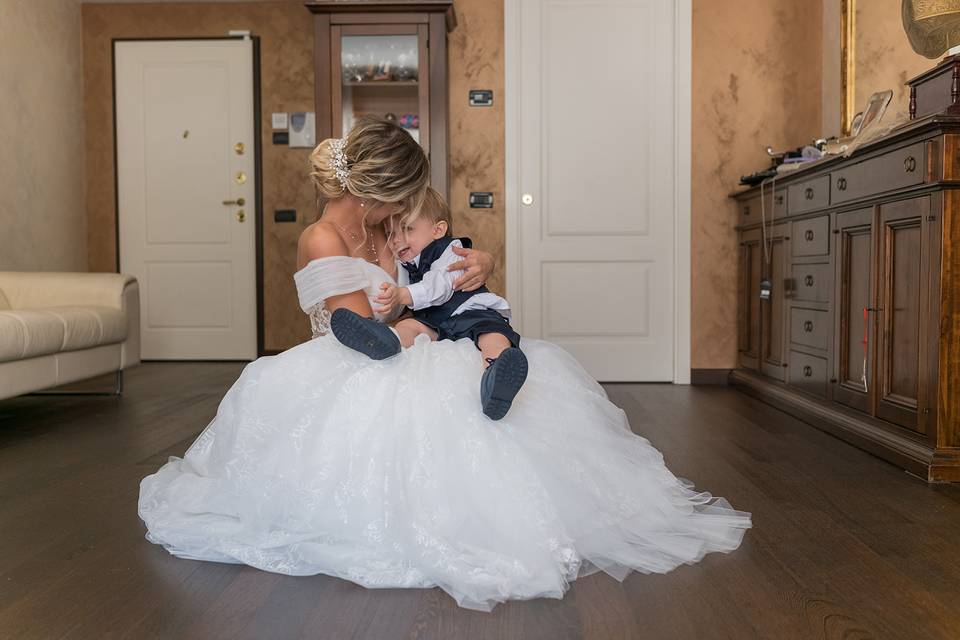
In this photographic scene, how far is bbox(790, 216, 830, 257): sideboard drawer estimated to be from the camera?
3.22 meters

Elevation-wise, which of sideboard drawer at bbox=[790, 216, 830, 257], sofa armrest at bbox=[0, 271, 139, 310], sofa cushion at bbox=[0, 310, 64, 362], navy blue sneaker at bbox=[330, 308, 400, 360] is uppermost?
sideboard drawer at bbox=[790, 216, 830, 257]

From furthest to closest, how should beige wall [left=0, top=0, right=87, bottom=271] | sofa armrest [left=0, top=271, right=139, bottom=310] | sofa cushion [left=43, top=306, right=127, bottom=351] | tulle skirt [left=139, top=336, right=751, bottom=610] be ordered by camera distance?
beige wall [left=0, top=0, right=87, bottom=271], sofa armrest [left=0, top=271, right=139, bottom=310], sofa cushion [left=43, top=306, right=127, bottom=351], tulle skirt [left=139, top=336, right=751, bottom=610]

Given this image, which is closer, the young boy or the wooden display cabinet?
the young boy

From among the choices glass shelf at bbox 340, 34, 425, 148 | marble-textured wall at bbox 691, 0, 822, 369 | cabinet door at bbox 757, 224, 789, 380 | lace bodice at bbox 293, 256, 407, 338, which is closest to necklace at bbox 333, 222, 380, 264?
lace bodice at bbox 293, 256, 407, 338

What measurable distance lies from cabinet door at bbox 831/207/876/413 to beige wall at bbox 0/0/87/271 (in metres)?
4.80

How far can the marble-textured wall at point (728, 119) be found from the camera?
15.1 feet

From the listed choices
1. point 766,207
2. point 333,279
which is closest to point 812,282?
point 766,207

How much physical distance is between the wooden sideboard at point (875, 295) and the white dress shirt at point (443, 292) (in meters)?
1.37

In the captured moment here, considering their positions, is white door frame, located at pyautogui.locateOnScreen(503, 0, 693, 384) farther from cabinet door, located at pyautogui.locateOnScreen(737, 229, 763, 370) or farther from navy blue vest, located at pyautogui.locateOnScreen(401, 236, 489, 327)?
navy blue vest, located at pyautogui.locateOnScreen(401, 236, 489, 327)

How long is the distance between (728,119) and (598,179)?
861mm

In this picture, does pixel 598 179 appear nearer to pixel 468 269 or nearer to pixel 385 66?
pixel 385 66

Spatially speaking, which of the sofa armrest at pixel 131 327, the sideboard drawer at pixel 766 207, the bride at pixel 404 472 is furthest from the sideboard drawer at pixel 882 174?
the sofa armrest at pixel 131 327

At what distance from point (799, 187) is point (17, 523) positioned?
10.8 ft

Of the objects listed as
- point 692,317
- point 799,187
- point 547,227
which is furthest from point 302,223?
point 799,187
